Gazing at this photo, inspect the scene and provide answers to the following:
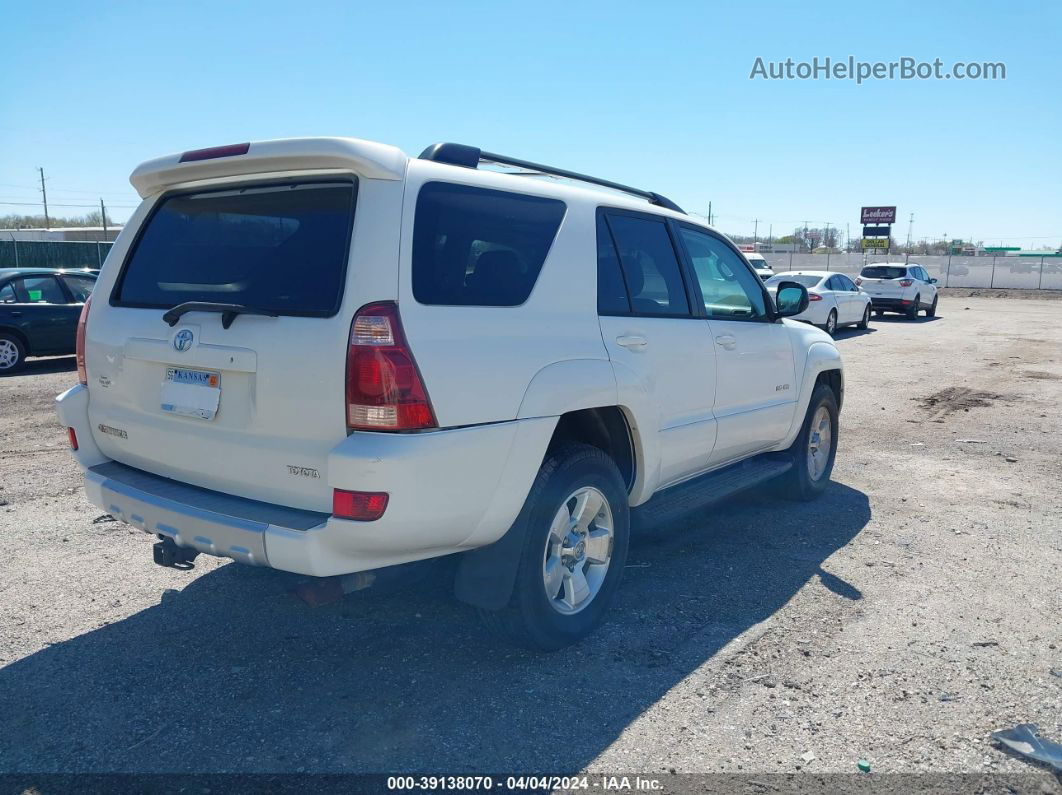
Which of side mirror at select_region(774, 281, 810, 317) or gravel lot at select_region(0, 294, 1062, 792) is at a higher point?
side mirror at select_region(774, 281, 810, 317)

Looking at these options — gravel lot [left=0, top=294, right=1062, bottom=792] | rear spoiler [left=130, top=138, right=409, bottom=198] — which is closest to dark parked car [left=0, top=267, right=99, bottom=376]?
gravel lot [left=0, top=294, right=1062, bottom=792]

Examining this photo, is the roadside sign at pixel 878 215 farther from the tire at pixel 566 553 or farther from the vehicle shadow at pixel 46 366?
the tire at pixel 566 553

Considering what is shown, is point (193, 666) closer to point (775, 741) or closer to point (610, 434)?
point (610, 434)

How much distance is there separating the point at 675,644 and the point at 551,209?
2.07m

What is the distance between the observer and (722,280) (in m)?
5.05

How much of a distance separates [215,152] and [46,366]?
1134 cm

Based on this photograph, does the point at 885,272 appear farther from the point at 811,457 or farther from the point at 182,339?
the point at 182,339

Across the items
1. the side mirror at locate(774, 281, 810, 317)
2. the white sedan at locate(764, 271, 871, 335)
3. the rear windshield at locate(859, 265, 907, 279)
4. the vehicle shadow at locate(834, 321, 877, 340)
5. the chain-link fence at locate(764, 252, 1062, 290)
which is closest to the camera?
the side mirror at locate(774, 281, 810, 317)

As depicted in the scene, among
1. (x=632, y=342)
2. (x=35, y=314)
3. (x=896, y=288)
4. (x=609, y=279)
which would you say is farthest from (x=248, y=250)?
(x=896, y=288)

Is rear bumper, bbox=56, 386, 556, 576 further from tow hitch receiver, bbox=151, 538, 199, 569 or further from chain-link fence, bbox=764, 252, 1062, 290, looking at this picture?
chain-link fence, bbox=764, 252, 1062, 290

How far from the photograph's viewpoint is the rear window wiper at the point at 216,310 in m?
3.10

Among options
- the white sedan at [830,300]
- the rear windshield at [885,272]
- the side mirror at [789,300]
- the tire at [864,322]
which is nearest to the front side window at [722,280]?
the side mirror at [789,300]

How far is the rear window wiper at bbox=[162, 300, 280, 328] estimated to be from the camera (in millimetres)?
3102

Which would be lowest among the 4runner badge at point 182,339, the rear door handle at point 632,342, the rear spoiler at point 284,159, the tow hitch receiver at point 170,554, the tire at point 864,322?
the tire at point 864,322
